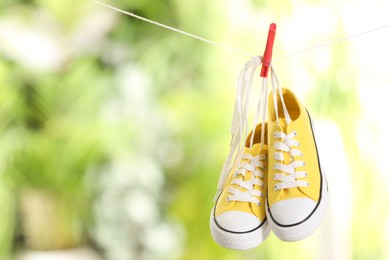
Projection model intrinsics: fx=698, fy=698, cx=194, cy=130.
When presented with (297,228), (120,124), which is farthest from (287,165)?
(120,124)

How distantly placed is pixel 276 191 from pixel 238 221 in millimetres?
77

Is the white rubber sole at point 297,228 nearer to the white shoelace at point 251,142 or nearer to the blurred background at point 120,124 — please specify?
the white shoelace at point 251,142

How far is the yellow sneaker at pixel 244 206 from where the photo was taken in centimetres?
111

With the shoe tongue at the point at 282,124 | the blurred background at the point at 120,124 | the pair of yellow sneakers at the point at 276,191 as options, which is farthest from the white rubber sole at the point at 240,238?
the blurred background at the point at 120,124

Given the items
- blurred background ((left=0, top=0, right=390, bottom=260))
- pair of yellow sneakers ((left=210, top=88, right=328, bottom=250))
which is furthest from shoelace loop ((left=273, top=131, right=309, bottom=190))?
blurred background ((left=0, top=0, right=390, bottom=260))

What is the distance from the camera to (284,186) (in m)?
1.11

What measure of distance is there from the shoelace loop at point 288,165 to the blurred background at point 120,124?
1073mm

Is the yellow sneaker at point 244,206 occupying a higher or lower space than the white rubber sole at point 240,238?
→ higher

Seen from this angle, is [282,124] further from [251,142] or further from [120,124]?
[120,124]

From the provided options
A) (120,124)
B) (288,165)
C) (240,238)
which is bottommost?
(240,238)

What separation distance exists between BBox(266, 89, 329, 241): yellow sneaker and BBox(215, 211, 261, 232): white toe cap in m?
0.03

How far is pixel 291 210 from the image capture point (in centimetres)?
108

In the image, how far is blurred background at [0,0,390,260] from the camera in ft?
7.43

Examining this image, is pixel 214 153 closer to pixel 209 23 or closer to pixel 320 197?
pixel 209 23
